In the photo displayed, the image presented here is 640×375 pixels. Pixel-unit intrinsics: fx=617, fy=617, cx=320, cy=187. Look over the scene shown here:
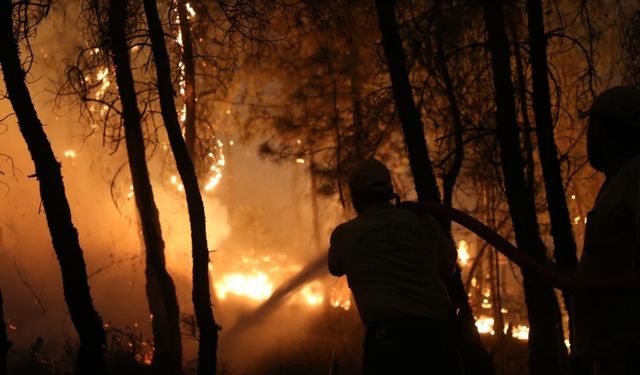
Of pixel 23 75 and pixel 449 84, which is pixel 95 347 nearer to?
pixel 23 75

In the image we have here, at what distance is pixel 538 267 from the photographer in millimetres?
2975

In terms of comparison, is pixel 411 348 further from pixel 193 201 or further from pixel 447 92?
pixel 447 92

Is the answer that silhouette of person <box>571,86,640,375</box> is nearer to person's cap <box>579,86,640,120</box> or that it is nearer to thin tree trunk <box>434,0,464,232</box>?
person's cap <box>579,86,640,120</box>

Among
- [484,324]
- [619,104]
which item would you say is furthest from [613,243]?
[484,324]

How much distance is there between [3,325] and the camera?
231 inches

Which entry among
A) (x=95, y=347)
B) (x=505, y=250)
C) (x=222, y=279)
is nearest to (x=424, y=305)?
(x=505, y=250)

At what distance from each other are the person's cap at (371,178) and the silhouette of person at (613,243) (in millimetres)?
1230

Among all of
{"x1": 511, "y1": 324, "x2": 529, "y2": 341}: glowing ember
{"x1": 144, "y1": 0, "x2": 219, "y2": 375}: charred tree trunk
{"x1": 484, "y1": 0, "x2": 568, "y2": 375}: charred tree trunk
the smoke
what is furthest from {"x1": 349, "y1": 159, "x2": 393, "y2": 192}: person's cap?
{"x1": 511, "y1": 324, "x2": 529, "y2": 341}: glowing ember

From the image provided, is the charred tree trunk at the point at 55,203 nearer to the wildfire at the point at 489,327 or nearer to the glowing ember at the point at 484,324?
the glowing ember at the point at 484,324

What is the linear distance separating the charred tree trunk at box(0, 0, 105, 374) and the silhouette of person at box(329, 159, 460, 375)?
3.15 metres

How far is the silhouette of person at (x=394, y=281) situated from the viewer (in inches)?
135

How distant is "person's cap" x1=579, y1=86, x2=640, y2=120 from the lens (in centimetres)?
275

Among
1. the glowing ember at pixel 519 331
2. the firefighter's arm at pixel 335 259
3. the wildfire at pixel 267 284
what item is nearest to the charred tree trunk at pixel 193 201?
the firefighter's arm at pixel 335 259

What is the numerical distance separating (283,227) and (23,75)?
53686mm
